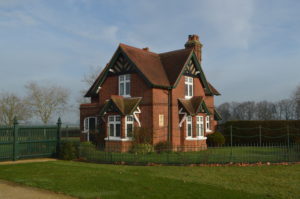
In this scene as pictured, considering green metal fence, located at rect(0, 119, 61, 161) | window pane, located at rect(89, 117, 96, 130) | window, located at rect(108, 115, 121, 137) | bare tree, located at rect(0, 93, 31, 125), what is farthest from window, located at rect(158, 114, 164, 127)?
bare tree, located at rect(0, 93, 31, 125)

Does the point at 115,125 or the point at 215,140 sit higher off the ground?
the point at 115,125

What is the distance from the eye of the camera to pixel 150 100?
2180 centimetres

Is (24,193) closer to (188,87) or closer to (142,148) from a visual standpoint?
(142,148)

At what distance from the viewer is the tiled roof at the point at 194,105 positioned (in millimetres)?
22789

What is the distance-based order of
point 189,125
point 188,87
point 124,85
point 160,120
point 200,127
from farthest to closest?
point 188,87 < point 200,127 < point 124,85 < point 189,125 < point 160,120

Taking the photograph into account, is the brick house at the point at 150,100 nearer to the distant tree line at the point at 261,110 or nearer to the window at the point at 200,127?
the window at the point at 200,127

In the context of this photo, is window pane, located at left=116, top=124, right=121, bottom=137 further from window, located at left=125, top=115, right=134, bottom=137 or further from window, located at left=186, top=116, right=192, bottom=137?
window, located at left=186, top=116, right=192, bottom=137

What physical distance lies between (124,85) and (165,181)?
14.2 meters

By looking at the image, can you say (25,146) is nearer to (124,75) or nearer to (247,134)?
(124,75)

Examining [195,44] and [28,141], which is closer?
[28,141]

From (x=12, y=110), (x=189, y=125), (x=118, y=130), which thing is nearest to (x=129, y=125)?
(x=118, y=130)

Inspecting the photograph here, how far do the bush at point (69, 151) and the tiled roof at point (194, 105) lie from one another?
31.2ft

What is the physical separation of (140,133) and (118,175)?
935 cm

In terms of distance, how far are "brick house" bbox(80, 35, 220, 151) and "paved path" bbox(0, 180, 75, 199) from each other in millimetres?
11955
